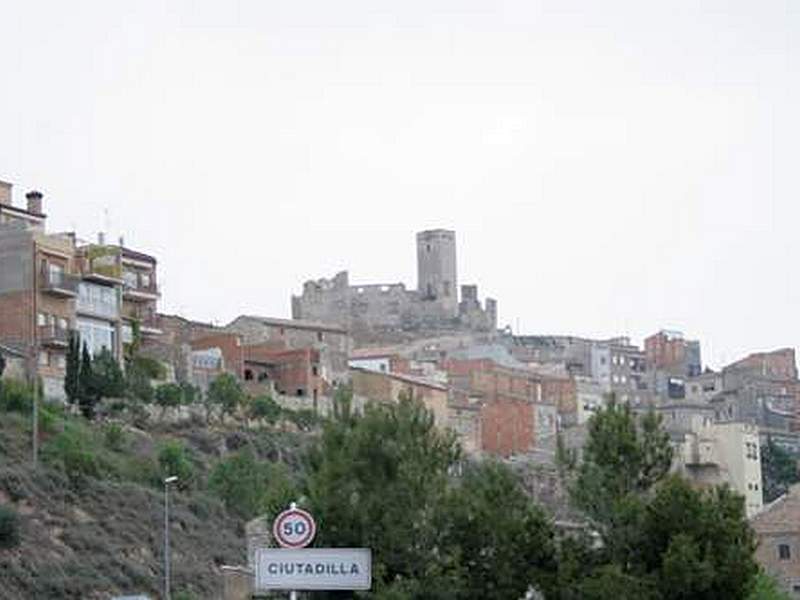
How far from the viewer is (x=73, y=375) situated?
244 feet

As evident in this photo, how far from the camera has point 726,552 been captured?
31406 mm

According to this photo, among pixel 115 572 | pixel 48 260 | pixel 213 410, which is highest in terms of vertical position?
pixel 48 260

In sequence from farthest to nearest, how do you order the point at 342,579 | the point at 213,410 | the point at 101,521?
the point at 213,410 → the point at 101,521 → the point at 342,579

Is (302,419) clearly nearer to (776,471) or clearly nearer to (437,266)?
(776,471)

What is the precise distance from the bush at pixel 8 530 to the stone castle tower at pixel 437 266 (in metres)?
115

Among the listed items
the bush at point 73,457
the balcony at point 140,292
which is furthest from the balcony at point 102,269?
the bush at point 73,457

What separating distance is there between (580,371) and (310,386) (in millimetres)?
54957

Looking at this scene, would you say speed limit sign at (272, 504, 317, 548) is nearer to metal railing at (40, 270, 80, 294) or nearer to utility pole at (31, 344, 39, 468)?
utility pole at (31, 344, 39, 468)

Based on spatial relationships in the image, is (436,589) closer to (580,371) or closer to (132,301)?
(132,301)

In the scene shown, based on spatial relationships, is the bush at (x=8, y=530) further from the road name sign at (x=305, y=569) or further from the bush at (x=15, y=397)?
the road name sign at (x=305, y=569)

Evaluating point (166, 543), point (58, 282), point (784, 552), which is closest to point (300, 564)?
point (166, 543)

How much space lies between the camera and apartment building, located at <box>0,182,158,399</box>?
76.6 meters

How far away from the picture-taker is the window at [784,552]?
235 ft

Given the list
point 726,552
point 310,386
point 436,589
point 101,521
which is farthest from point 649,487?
point 310,386
